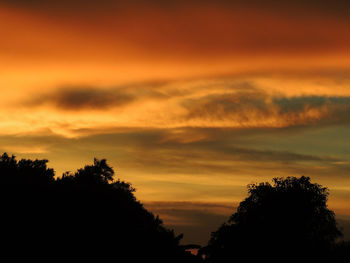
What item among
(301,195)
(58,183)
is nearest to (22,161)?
(301,195)

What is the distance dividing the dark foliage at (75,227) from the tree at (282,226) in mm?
57458

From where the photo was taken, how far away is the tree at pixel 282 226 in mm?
79438

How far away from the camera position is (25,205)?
731 inches

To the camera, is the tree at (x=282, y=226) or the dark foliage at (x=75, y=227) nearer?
the dark foliage at (x=75, y=227)

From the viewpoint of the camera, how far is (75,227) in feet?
60.1

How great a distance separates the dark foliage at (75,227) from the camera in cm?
1748

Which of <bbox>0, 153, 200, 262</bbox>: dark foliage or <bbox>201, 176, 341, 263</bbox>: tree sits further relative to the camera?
<bbox>201, 176, 341, 263</bbox>: tree

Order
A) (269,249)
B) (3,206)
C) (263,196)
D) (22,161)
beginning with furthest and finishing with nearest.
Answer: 1. (263,196)
2. (269,249)
3. (22,161)
4. (3,206)

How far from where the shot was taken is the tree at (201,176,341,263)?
79438mm

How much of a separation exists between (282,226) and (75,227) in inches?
2583

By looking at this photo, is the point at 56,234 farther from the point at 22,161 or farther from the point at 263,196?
the point at 263,196

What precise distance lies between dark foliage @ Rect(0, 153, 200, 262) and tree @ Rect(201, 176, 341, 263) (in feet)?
189

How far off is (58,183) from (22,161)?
46.7 meters

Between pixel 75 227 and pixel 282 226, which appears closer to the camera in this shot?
pixel 75 227
